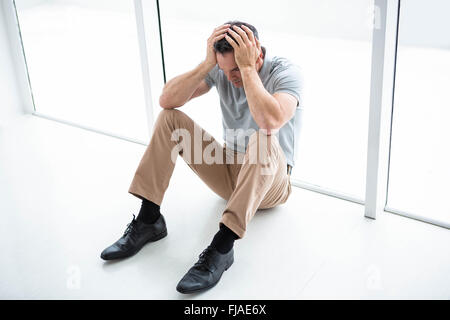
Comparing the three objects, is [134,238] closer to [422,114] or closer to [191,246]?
[191,246]

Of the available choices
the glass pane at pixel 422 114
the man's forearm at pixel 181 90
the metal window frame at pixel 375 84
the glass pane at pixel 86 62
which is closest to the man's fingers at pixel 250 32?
the man's forearm at pixel 181 90

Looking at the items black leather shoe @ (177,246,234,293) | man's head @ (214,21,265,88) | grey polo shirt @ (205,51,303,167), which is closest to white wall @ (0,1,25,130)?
grey polo shirt @ (205,51,303,167)

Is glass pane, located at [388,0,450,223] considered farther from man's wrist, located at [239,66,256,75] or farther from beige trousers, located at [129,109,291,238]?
man's wrist, located at [239,66,256,75]

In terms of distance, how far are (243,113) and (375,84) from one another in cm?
55

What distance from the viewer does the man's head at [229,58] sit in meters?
2.14

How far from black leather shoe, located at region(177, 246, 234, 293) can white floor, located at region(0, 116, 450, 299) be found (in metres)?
0.04

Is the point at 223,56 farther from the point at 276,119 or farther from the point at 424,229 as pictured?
the point at 424,229

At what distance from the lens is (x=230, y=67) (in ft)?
7.18

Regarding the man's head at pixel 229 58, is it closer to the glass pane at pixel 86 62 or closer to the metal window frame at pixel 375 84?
the metal window frame at pixel 375 84

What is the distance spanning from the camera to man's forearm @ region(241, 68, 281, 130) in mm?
2061

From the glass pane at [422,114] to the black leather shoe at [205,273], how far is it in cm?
93

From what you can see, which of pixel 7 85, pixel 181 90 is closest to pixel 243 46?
pixel 181 90
